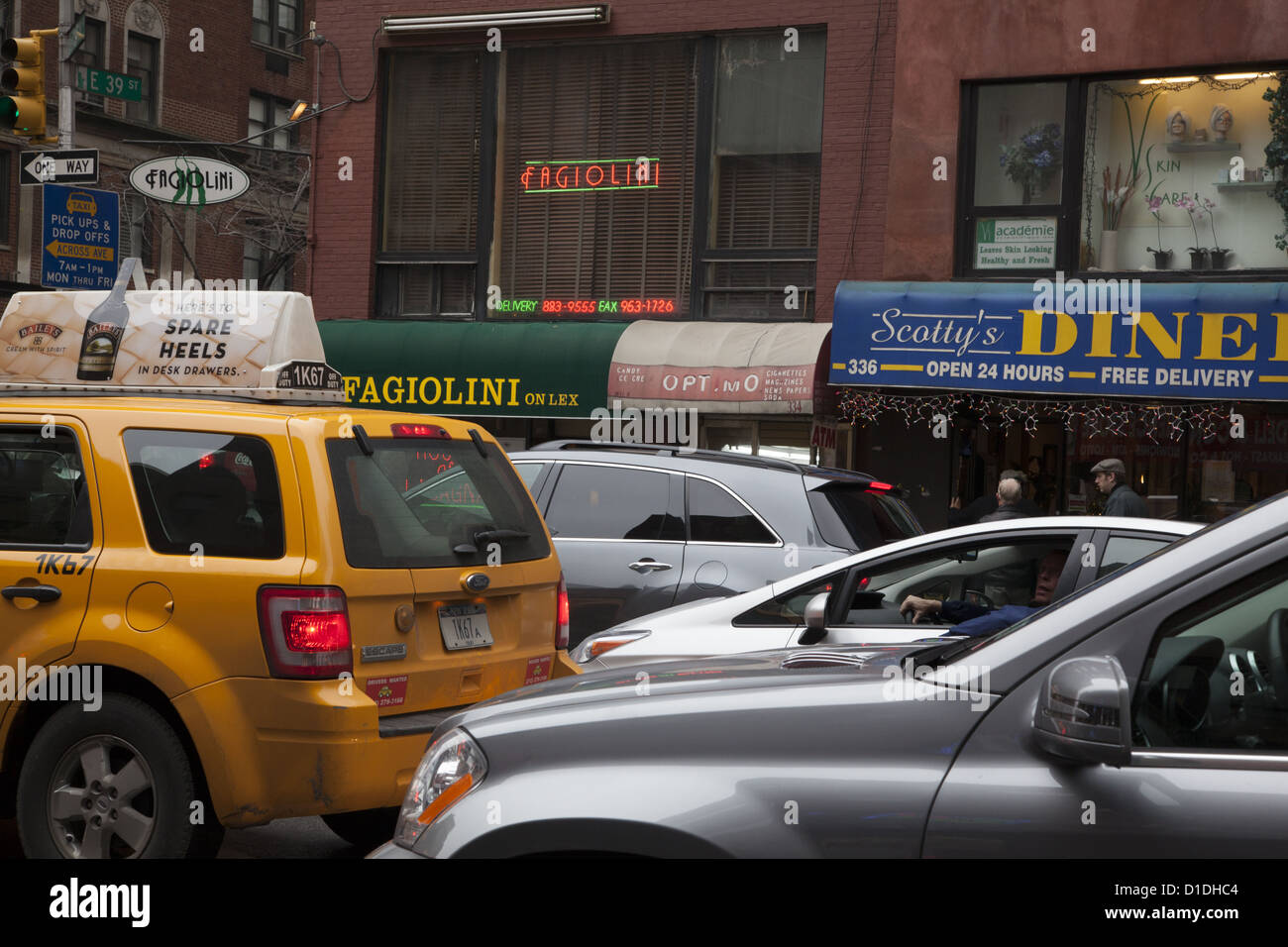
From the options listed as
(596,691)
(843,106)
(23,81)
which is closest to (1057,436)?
(843,106)

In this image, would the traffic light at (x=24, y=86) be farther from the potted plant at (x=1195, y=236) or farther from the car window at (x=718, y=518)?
the potted plant at (x=1195, y=236)

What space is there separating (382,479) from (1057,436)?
496 inches

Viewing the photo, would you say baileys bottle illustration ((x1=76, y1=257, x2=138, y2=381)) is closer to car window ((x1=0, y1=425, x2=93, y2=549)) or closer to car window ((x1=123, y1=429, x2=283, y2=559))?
car window ((x1=0, y1=425, x2=93, y2=549))

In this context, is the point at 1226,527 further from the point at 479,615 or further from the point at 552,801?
the point at 479,615

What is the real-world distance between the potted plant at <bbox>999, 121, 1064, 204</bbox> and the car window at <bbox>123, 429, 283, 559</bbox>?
1310cm

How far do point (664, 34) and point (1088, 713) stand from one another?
16623mm

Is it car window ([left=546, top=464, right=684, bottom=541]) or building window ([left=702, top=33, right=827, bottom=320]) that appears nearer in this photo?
car window ([left=546, top=464, right=684, bottom=541])

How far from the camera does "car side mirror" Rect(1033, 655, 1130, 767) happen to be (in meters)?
2.49

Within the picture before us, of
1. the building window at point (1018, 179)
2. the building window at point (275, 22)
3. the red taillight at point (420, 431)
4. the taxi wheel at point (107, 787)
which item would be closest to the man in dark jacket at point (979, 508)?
the building window at point (1018, 179)

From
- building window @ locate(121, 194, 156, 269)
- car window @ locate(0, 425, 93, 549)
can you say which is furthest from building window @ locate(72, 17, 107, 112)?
car window @ locate(0, 425, 93, 549)

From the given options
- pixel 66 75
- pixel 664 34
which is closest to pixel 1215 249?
pixel 664 34

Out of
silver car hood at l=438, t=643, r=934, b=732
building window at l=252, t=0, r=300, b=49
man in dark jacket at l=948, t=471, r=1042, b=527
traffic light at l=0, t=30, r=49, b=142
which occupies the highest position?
building window at l=252, t=0, r=300, b=49

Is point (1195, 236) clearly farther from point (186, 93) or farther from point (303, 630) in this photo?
point (186, 93)

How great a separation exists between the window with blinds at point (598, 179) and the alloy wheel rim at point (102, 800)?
13486 millimetres
